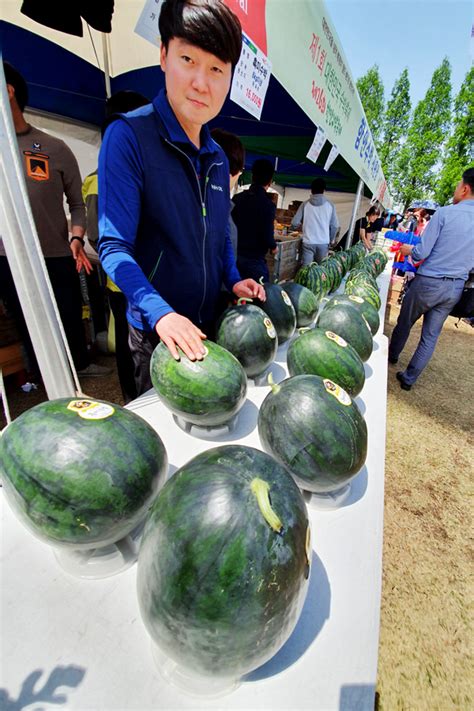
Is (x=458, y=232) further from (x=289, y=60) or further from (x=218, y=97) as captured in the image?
(x=218, y=97)

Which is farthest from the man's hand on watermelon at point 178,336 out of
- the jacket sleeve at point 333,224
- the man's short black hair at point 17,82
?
the jacket sleeve at point 333,224

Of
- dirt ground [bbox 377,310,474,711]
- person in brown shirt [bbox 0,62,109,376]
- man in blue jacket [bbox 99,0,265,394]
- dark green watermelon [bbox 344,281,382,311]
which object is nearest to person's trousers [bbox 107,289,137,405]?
man in blue jacket [bbox 99,0,265,394]

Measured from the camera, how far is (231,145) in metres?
2.73

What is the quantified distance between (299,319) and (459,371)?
14.2 ft

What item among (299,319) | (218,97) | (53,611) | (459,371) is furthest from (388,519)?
(459,371)

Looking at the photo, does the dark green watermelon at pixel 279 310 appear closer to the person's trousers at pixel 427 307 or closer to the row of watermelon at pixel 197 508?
the row of watermelon at pixel 197 508

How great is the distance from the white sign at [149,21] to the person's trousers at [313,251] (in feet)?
16.0

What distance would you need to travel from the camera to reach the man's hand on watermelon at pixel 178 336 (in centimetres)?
123

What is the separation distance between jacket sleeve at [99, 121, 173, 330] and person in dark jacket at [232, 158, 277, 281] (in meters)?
2.45

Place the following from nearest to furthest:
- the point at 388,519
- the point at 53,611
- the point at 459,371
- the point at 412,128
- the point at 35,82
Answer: the point at 53,611 < the point at 388,519 < the point at 35,82 < the point at 459,371 < the point at 412,128

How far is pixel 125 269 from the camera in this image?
1312 mm

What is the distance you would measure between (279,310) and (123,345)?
1089 mm

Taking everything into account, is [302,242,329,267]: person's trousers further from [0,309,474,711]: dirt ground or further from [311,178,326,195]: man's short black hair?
[0,309,474,711]: dirt ground

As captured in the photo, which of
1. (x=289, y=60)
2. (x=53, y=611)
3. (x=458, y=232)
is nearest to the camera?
(x=53, y=611)
